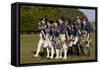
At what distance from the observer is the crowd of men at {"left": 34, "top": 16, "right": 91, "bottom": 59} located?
2206mm

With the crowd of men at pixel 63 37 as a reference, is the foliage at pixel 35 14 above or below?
above

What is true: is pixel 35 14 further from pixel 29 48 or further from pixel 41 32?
pixel 29 48

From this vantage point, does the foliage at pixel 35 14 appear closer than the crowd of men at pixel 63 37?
Yes

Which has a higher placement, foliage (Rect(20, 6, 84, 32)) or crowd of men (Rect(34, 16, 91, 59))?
foliage (Rect(20, 6, 84, 32))


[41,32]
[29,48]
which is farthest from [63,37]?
[29,48]

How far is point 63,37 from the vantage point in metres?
2.28

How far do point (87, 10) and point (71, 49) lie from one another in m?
0.40

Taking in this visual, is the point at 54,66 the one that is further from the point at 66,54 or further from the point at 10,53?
the point at 10,53

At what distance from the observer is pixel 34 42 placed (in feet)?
7.11

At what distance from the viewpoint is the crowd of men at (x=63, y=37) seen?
221 cm

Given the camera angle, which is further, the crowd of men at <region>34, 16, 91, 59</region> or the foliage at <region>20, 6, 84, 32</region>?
the crowd of men at <region>34, 16, 91, 59</region>

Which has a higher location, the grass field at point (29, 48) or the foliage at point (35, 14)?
the foliage at point (35, 14)

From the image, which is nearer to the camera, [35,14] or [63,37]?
[35,14]

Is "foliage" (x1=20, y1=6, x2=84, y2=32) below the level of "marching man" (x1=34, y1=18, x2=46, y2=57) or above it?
above
